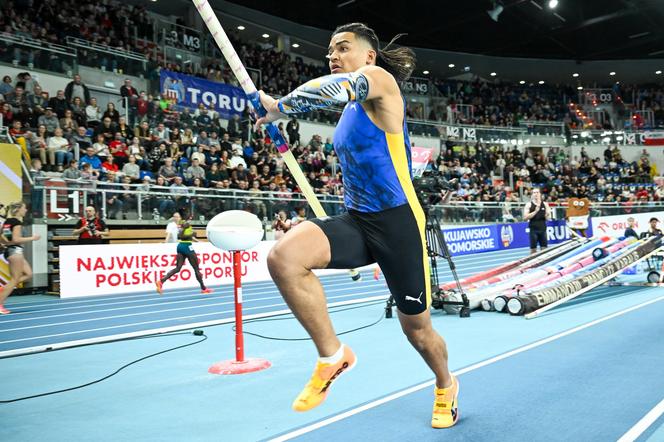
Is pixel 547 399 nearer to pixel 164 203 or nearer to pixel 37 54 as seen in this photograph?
pixel 164 203

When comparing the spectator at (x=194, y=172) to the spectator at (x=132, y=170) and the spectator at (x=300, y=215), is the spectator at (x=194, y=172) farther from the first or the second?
the spectator at (x=300, y=215)

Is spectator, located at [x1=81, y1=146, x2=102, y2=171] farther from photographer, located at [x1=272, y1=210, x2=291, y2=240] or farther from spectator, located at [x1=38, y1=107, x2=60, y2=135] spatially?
photographer, located at [x1=272, y1=210, x2=291, y2=240]

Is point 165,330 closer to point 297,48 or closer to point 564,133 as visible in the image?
point 297,48

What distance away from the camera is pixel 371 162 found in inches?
105

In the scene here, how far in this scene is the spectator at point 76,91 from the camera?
14735 mm

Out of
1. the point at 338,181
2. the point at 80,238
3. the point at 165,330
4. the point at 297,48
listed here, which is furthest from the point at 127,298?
the point at 297,48

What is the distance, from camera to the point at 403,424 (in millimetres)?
3193

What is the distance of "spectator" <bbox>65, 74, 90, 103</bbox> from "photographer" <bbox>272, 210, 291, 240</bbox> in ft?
21.4

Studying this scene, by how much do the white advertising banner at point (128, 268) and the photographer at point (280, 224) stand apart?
1.33m

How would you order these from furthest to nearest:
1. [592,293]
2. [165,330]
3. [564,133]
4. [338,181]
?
[564,133] → [338,181] → [592,293] → [165,330]

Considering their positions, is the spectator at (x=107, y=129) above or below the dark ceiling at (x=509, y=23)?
below

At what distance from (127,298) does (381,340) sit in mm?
6386

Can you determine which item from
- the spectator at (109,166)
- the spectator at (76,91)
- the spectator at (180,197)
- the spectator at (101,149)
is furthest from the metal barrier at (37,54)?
the spectator at (180,197)

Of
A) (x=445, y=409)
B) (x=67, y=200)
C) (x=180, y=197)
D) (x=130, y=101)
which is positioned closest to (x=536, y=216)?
(x=180, y=197)
